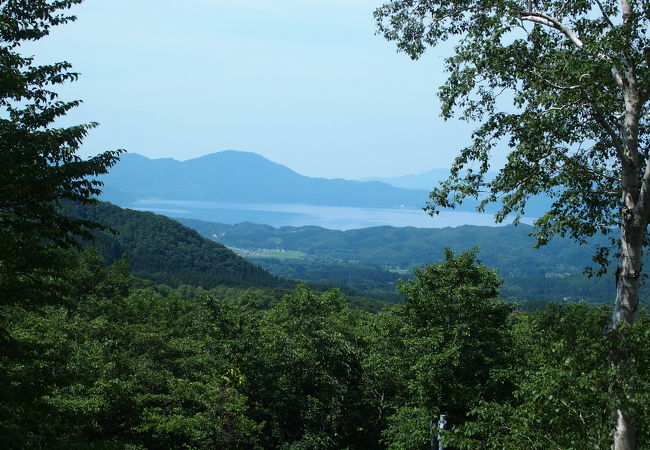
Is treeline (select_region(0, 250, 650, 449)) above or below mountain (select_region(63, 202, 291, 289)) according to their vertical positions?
above

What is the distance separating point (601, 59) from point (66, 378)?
Answer: 461 inches

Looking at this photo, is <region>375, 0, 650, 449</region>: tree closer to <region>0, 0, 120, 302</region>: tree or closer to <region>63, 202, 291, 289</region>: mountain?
<region>0, 0, 120, 302</region>: tree

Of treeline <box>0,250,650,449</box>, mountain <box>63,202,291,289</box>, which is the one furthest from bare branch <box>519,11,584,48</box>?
mountain <box>63,202,291,289</box>

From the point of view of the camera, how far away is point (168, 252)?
16312 centimetres

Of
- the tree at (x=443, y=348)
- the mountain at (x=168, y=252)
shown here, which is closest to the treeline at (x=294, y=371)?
the tree at (x=443, y=348)

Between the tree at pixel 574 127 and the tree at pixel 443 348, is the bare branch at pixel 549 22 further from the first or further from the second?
the tree at pixel 443 348

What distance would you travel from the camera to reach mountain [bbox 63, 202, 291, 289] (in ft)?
461

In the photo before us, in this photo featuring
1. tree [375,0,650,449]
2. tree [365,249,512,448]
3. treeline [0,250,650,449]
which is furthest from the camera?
tree [365,249,512,448]

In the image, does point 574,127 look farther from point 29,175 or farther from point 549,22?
point 29,175

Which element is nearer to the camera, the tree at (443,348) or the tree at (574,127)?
the tree at (574,127)

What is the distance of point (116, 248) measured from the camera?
142 metres

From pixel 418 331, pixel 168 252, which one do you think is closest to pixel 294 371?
pixel 418 331

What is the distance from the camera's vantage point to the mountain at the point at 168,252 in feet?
461

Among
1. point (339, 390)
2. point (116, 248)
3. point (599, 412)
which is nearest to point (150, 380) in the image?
point (339, 390)
